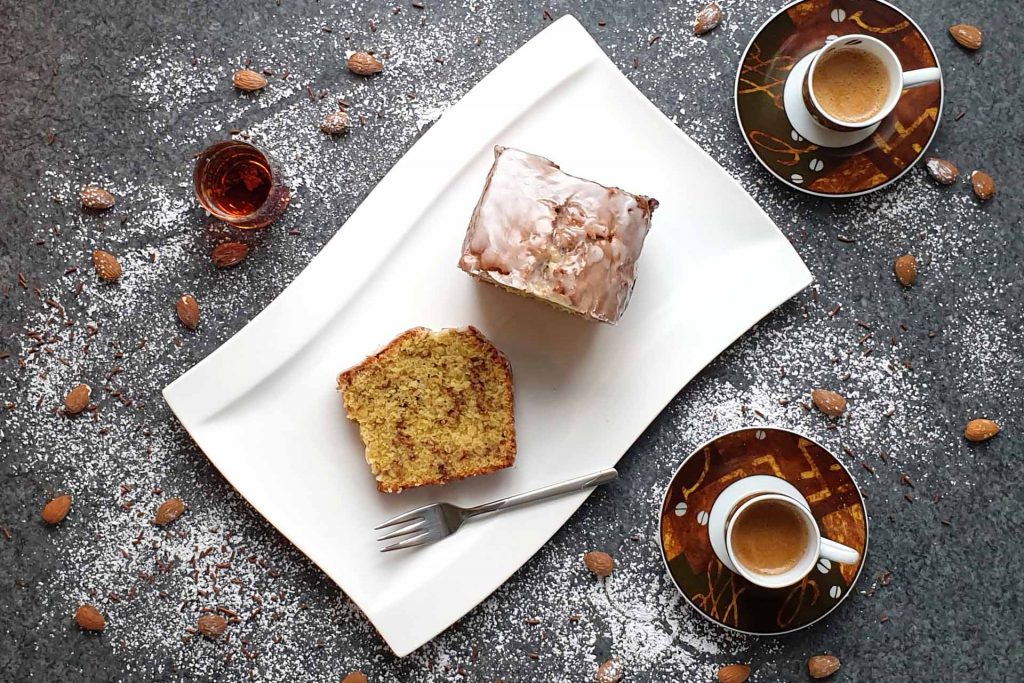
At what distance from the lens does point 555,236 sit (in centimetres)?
192

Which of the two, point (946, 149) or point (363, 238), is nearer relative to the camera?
point (363, 238)

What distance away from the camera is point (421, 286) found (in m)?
2.22

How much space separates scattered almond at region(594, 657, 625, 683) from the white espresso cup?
0.50 metres

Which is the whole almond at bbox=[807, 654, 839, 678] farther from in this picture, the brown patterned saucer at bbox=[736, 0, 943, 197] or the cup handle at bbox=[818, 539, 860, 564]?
the brown patterned saucer at bbox=[736, 0, 943, 197]

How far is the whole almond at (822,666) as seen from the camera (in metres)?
2.28

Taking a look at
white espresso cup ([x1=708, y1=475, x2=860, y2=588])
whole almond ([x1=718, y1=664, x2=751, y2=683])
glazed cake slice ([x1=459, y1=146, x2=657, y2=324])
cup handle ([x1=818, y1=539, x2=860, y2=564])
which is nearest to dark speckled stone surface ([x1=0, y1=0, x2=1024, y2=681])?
whole almond ([x1=718, y1=664, x2=751, y2=683])

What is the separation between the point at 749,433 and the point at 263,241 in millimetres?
1593

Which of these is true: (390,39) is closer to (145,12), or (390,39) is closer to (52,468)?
(145,12)

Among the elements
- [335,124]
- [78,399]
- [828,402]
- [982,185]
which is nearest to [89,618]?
[78,399]

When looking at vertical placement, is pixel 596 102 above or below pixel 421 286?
above

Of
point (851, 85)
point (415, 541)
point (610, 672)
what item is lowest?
point (610, 672)

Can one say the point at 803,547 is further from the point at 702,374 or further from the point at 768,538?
the point at 702,374

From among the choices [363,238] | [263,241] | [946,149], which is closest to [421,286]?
[363,238]

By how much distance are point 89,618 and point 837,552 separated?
2219 mm
